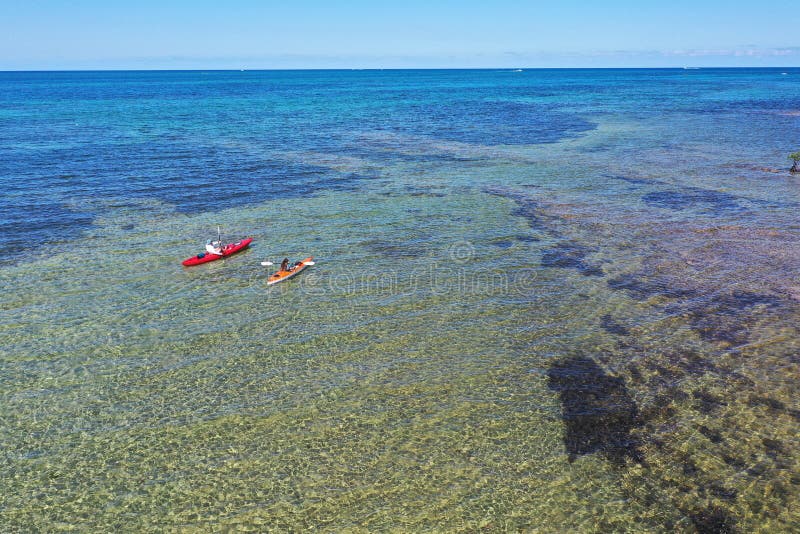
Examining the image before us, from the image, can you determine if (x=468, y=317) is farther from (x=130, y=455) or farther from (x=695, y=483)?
(x=130, y=455)

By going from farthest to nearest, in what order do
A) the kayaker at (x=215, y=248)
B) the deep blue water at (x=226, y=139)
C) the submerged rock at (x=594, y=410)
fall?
the deep blue water at (x=226, y=139) < the kayaker at (x=215, y=248) < the submerged rock at (x=594, y=410)

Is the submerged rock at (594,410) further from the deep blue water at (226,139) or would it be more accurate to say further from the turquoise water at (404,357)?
the deep blue water at (226,139)

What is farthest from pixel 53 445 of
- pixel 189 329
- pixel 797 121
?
pixel 797 121

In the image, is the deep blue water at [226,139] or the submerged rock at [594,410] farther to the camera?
the deep blue water at [226,139]

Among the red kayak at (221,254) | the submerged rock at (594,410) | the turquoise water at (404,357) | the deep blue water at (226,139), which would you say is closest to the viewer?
the turquoise water at (404,357)

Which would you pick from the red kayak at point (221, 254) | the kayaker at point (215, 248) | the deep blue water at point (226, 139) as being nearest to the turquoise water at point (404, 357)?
the red kayak at point (221, 254)
